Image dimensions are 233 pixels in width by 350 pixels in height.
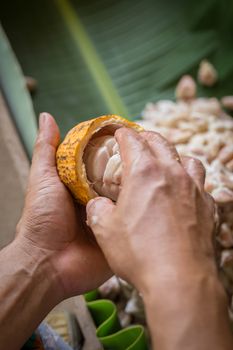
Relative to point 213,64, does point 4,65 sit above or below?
above

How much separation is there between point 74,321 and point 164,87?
1.20m

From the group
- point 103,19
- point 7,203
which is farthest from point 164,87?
point 7,203

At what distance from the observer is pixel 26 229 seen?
1120mm

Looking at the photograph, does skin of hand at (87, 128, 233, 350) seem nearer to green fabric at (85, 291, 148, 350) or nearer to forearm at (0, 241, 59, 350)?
forearm at (0, 241, 59, 350)

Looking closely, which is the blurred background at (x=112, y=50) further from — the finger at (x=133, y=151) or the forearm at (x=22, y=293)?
the finger at (x=133, y=151)

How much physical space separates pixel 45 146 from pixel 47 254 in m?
0.29

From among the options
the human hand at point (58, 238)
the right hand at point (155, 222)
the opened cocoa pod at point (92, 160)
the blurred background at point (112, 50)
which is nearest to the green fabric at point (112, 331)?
the human hand at point (58, 238)

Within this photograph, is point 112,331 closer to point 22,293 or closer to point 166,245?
point 22,293

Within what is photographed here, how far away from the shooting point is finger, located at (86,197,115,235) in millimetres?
858

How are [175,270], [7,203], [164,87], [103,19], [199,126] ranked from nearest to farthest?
[175,270], [7,203], [199,126], [164,87], [103,19]

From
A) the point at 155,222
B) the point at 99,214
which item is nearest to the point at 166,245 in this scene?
the point at 155,222

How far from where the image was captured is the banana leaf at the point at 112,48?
6.84ft

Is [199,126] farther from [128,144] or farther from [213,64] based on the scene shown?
[128,144]

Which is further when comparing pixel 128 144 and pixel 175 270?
pixel 128 144
